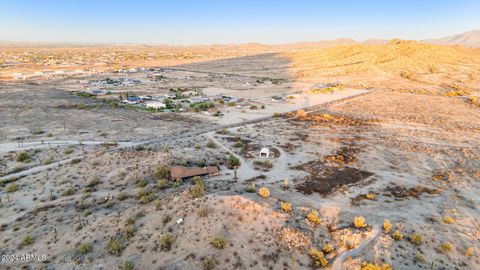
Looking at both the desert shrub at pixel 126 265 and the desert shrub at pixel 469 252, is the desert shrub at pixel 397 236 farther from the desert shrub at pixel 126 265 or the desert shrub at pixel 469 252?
the desert shrub at pixel 126 265

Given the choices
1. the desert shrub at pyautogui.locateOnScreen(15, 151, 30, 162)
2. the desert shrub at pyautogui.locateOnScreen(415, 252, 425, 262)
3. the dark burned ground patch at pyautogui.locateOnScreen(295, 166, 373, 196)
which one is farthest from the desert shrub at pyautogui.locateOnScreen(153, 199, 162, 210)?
the desert shrub at pyautogui.locateOnScreen(15, 151, 30, 162)

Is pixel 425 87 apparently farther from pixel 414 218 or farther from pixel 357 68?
pixel 414 218

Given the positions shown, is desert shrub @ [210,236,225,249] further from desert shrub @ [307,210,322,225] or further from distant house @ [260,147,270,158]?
distant house @ [260,147,270,158]

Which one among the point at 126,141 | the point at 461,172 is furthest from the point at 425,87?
the point at 126,141

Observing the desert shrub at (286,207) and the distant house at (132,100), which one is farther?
the distant house at (132,100)

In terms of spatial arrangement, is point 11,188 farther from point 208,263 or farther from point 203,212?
point 208,263

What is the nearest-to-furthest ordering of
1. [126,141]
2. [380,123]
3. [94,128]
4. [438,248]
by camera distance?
1. [438,248]
2. [126,141]
3. [94,128]
4. [380,123]

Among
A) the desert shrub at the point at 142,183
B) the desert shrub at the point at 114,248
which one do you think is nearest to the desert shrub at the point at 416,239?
the desert shrub at the point at 114,248
